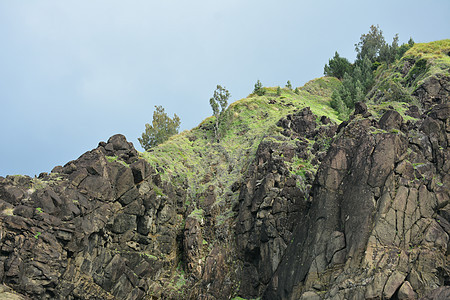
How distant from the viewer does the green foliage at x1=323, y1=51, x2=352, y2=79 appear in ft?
351

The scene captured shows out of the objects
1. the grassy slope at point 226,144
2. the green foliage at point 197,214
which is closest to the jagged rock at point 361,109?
the grassy slope at point 226,144

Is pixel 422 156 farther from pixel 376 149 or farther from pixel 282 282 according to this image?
pixel 282 282

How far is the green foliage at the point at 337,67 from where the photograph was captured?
10694cm

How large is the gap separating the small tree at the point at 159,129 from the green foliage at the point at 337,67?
50427 millimetres

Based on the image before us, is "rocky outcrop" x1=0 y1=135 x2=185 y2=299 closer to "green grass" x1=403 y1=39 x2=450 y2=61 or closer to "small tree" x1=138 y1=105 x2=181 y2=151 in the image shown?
"small tree" x1=138 y1=105 x2=181 y2=151

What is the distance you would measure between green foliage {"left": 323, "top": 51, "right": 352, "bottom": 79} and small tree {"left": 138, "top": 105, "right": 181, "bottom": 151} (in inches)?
1985

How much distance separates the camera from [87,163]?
46562 mm

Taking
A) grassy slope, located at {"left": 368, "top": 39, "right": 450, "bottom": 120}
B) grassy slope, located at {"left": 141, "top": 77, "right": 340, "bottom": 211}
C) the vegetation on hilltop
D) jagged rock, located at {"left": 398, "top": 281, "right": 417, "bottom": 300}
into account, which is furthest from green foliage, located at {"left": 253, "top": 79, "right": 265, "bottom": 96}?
jagged rock, located at {"left": 398, "top": 281, "right": 417, "bottom": 300}

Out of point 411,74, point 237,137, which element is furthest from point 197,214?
point 411,74

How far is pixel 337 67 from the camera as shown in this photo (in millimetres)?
107938

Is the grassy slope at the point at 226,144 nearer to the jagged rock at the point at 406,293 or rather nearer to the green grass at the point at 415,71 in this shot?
the green grass at the point at 415,71

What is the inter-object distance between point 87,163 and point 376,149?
33187 mm

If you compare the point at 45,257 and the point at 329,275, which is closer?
the point at 329,275

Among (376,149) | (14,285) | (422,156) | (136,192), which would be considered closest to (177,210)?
→ (136,192)
